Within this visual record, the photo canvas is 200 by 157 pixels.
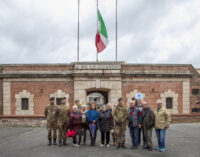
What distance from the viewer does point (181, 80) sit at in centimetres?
1522

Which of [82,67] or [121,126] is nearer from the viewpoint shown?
[121,126]

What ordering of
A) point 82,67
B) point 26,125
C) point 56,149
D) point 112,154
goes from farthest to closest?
point 82,67
point 26,125
point 56,149
point 112,154

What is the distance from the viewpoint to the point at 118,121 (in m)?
6.59

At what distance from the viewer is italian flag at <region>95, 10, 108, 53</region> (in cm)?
1616

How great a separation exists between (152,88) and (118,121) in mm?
9214

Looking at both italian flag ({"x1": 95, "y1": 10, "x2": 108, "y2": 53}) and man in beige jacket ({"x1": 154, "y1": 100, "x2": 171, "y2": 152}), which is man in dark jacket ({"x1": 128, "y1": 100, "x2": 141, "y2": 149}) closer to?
man in beige jacket ({"x1": 154, "y1": 100, "x2": 171, "y2": 152})

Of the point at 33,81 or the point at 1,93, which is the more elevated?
the point at 33,81

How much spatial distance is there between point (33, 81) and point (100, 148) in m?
10.1

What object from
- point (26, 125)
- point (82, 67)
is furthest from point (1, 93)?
point (82, 67)

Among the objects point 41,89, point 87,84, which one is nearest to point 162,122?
point 87,84

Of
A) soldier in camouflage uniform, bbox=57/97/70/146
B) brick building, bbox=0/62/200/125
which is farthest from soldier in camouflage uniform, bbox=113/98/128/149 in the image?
brick building, bbox=0/62/200/125

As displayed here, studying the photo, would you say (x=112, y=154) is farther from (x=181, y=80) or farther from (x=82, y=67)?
(x=181, y=80)

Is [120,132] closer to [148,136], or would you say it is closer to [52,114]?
[148,136]

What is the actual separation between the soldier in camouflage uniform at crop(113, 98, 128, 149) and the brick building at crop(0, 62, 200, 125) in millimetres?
8142
